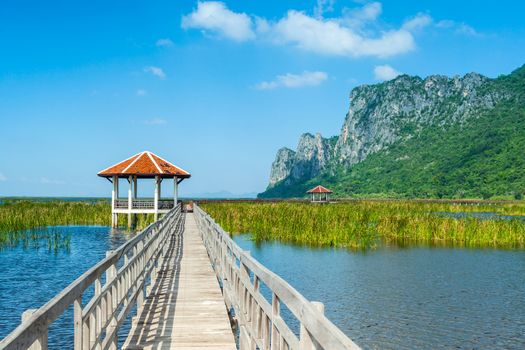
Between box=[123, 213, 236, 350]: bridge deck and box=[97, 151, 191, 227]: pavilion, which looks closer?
box=[123, 213, 236, 350]: bridge deck

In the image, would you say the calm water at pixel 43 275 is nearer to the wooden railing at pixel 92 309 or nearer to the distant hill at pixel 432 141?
the wooden railing at pixel 92 309

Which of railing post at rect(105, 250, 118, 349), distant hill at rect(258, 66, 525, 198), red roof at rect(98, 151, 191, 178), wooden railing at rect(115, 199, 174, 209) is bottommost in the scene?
railing post at rect(105, 250, 118, 349)

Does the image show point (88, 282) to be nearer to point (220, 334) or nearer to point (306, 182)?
point (220, 334)

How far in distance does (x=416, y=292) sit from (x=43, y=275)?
12.7 metres

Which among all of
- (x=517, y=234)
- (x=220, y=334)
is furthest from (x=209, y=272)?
(x=517, y=234)

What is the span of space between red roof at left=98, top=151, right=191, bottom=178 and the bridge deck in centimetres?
2225

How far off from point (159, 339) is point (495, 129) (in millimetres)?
132922

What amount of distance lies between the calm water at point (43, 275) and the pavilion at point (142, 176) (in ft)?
21.1

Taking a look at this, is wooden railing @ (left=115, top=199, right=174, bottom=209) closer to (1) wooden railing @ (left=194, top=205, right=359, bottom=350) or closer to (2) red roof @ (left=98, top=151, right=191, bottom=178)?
(2) red roof @ (left=98, top=151, right=191, bottom=178)

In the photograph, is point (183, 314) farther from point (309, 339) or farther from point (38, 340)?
point (38, 340)

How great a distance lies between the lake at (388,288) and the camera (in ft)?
36.4

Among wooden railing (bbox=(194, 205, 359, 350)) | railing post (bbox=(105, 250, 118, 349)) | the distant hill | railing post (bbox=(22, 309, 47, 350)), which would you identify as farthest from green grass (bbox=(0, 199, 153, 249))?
the distant hill

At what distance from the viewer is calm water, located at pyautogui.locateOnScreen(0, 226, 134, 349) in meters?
11.1

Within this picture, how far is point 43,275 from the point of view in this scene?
17.6 m
